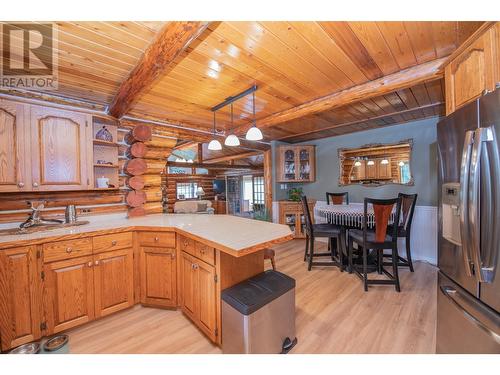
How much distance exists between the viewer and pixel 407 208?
3045 millimetres

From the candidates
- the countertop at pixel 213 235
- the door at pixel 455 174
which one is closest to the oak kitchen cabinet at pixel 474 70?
the door at pixel 455 174

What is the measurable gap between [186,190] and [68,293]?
7.94 m

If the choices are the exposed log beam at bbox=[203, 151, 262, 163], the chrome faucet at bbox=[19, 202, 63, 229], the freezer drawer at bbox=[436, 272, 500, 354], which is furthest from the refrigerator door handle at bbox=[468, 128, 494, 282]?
the exposed log beam at bbox=[203, 151, 262, 163]

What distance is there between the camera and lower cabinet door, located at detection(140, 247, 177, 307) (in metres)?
2.04

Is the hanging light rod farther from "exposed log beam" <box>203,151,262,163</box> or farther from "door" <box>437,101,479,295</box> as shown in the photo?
"exposed log beam" <box>203,151,262,163</box>

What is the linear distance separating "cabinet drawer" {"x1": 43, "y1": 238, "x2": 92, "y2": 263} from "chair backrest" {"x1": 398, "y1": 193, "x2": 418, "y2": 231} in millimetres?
3734

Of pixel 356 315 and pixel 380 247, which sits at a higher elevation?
pixel 380 247

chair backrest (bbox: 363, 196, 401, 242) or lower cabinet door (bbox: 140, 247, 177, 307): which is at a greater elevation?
chair backrest (bbox: 363, 196, 401, 242)

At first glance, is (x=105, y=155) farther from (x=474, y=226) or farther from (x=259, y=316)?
(x=474, y=226)
